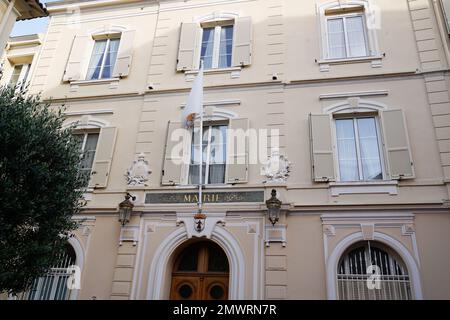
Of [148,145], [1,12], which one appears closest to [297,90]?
[148,145]

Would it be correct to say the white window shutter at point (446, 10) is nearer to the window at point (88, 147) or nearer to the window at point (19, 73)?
the window at point (88, 147)

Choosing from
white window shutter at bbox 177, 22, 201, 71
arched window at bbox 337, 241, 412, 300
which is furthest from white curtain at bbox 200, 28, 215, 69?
arched window at bbox 337, 241, 412, 300

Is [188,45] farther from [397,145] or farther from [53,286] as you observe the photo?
[53,286]

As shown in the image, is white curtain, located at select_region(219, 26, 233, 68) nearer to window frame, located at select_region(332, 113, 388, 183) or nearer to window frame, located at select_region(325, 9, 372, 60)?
window frame, located at select_region(325, 9, 372, 60)

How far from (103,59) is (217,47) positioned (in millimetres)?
3495

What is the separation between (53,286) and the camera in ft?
27.2

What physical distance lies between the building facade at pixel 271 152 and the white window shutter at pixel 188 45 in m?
0.06

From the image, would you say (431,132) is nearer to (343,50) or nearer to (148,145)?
(343,50)

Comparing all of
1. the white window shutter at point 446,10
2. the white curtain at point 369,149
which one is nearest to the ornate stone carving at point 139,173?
the white curtain at point 369,149

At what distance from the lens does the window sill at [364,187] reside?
303 inches

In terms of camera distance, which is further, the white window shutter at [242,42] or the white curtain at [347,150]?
the white window shutter at [242,42]

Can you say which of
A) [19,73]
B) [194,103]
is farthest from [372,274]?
[19,73]

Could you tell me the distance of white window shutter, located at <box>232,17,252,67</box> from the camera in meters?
9.85
